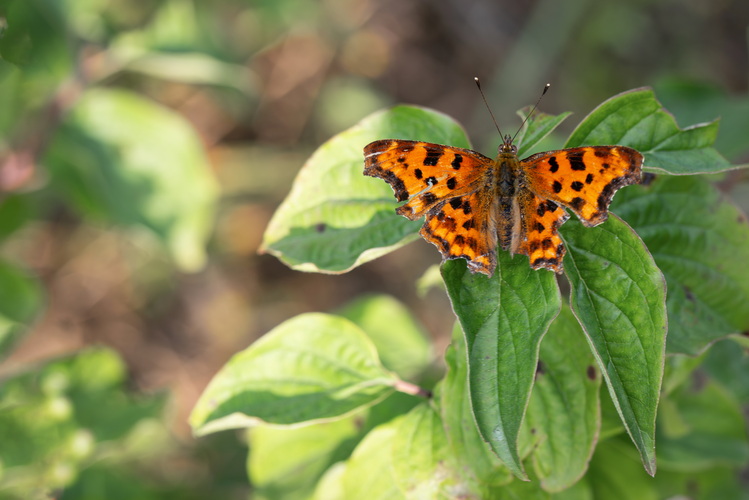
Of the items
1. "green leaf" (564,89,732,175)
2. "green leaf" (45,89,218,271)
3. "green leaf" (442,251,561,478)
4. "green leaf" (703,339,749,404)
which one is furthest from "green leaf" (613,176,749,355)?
"green leaf" (45,89,218,271)

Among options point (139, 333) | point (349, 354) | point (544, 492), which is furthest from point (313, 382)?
point (139, 333)

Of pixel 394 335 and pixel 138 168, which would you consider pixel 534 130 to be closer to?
pixel 394 335

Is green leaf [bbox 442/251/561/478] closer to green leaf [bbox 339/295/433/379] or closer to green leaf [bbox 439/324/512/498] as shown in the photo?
green leaf [bbox 439/324/512/498]

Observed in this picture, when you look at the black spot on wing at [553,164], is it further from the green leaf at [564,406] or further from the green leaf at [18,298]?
the green leaf at [18,298]

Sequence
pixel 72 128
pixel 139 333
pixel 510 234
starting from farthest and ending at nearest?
pixel 139 333
pixel 72 128
pixel 510 234

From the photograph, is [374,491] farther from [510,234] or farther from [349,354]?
[510,234]

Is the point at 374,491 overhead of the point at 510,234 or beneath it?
beneath

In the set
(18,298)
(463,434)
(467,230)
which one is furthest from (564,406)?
(18,298)
